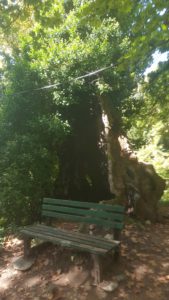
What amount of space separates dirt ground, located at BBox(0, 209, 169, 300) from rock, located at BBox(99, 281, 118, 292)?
1 cm

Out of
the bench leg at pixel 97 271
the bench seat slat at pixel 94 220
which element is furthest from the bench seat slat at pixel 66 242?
the bench seat slat at pixel 94 220

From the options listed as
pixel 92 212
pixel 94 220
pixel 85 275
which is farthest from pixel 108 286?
pixel 92 212

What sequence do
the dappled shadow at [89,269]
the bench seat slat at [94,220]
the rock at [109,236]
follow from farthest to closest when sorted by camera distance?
the rock at [109,236] → the bench seat slat at [94,220] → the dappled shadow at [89,269]

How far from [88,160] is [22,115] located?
2.74m

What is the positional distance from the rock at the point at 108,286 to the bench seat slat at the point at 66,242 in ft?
1.53

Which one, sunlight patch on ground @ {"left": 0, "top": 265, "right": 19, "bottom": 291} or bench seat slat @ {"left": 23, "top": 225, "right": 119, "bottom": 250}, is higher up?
bench seat slat @ {"left": 23, "top": 225, "right": 119, "bottom": 250}

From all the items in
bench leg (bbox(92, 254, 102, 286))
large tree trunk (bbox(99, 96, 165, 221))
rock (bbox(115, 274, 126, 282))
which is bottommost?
rock (bbox(115, 274, 126, 282))

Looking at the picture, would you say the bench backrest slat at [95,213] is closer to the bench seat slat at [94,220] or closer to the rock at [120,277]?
the bench seat slat at [94,220]

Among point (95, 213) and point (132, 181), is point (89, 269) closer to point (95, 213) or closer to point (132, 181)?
point (95, 213)

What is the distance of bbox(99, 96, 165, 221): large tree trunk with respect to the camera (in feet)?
20.8

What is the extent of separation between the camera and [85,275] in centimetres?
383

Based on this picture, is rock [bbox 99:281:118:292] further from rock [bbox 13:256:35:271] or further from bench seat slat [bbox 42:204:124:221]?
rock [bbox 13:256:35:271]

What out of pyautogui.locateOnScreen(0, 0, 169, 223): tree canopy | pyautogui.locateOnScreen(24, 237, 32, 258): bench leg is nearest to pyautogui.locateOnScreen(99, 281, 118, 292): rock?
pyautogui.locateOnScreen(24, 237, 32, 258): bench leg

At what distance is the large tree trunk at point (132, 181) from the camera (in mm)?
6336
